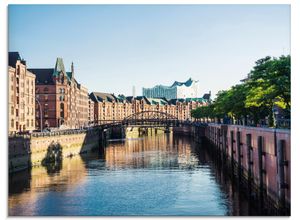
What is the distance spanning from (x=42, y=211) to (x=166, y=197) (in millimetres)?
10960

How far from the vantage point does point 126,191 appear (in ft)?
142

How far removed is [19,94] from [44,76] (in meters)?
35.9

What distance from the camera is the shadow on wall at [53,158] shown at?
2483 inches

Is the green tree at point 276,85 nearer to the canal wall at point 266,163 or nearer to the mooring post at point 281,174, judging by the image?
the canal wall at point 266,163

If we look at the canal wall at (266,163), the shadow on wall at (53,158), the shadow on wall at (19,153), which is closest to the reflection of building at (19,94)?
the shadow on wall at (53,158)

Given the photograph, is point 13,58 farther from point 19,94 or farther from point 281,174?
point 281,174

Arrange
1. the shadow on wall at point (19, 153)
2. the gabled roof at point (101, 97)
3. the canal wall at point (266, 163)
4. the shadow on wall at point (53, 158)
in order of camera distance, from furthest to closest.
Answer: the gabled roof at point (101, 97)
the shadow on wall at point (53, 158)
the shadow on wall at point (19, 153)
the canal wall at point (266, 163)

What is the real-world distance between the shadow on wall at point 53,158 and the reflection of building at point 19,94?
687 centimetres

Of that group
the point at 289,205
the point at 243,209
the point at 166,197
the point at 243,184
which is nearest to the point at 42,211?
the point at 166,197

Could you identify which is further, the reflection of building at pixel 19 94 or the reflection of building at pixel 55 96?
the reflection of building at pixel 55 96

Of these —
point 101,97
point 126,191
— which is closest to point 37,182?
point 126,191

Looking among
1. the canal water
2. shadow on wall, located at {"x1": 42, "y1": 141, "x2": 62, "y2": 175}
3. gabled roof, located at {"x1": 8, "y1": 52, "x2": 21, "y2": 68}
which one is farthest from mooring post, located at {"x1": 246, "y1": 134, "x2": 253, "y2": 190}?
gabled roof, located at {"x1": 8, "y1": 52, "x2": 21, "y2": 68}

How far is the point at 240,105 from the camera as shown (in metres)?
59.1

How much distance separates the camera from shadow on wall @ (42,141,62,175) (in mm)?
63078
